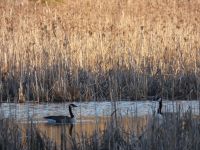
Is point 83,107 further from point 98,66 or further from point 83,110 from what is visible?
point 98,66

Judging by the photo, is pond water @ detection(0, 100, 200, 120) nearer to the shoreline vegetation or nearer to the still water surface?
the still water surface

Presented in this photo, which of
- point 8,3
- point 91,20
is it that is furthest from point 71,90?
point 8,3

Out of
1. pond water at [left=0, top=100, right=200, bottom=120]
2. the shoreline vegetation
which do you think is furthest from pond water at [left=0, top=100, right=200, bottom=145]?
the shoreline vegetation

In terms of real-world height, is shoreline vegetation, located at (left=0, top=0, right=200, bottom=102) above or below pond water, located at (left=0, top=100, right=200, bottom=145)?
above

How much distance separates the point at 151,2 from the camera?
2309 cm

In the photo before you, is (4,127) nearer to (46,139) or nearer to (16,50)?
(46,139)

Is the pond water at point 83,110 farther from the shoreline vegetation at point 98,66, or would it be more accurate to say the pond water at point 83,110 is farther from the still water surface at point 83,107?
the shoreline vegetation at point 98,66

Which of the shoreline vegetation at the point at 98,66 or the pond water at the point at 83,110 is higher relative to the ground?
the shoreline vegetation at the point at 98,66

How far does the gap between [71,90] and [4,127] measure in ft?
13.6

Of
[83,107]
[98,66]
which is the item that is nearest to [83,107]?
[83,107]

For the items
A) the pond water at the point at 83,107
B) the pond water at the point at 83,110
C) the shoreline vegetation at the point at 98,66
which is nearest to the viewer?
the pond water at the point at 83,110

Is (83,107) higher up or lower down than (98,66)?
lower down

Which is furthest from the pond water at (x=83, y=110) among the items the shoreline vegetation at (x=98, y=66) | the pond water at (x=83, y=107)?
the shoreline vegetation at (x=98, y=66)

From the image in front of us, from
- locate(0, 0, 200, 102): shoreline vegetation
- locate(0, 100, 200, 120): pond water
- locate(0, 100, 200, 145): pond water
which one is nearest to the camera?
locate(0, 100, 200, 145): pond water
